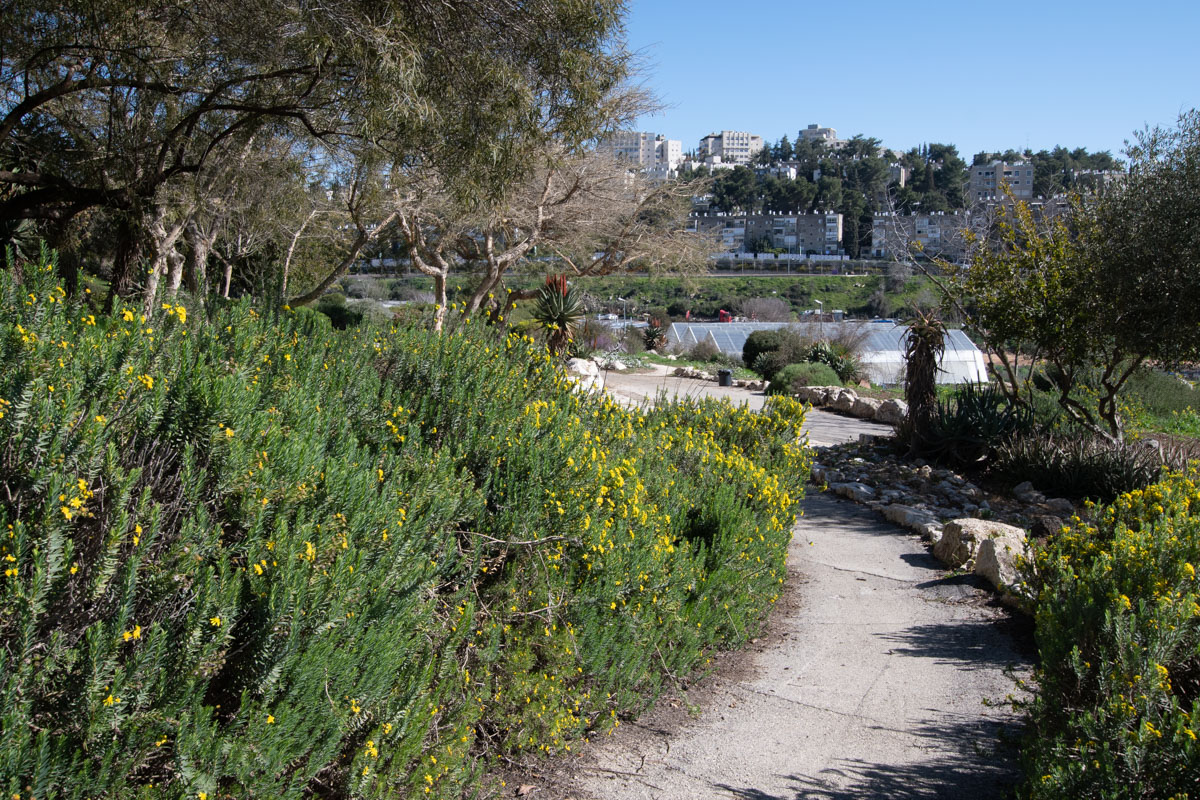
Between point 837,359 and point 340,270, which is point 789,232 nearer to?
point 837,359

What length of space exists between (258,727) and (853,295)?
220ft

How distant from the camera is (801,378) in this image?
2120cm

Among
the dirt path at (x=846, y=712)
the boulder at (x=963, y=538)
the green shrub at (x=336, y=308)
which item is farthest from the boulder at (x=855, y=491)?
the green shrub at (x=336, y=308)

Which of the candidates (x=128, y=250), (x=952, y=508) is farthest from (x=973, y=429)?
(x=128, y=250)

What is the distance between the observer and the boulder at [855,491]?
407 inches

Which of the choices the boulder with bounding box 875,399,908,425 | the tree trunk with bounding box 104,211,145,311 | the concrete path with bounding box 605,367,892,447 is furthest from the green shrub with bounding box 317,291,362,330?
the boulder with bounding box 875,399,908,425

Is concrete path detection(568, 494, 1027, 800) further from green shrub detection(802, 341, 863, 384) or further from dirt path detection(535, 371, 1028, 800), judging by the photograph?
green shrub detection(802, 341, 863, 384)

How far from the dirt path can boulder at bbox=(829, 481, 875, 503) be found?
3020 millimetres

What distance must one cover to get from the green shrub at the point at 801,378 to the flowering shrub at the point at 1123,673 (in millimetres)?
16083

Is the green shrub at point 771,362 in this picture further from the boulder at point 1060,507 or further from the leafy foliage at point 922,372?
the boulder at point 1060,507

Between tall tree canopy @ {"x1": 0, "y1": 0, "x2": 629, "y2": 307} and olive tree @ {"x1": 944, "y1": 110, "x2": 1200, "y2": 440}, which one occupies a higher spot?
tall tree canopy @ {"x1": 0, "y1": 0, "x2": 629, "y2": 307}

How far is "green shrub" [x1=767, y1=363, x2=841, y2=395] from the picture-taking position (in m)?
20.9

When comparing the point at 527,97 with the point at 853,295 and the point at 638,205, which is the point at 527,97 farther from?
the point at 853,295

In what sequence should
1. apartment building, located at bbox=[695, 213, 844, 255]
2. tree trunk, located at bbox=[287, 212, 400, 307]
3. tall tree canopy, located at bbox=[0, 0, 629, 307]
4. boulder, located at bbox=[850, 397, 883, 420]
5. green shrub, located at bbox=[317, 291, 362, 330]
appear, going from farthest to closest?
apartment building, located at bbox=[695, 213, 844, 255] < green shrub, located at bbox=[317, 291, 362, 330] < boulder, located at bbox=[850, 397, 883, 420] < tree trunk, located at bbox=[287, 212, 400, 307] < tall tree canopy, located at bbox=[0, 0, 629, 307]
